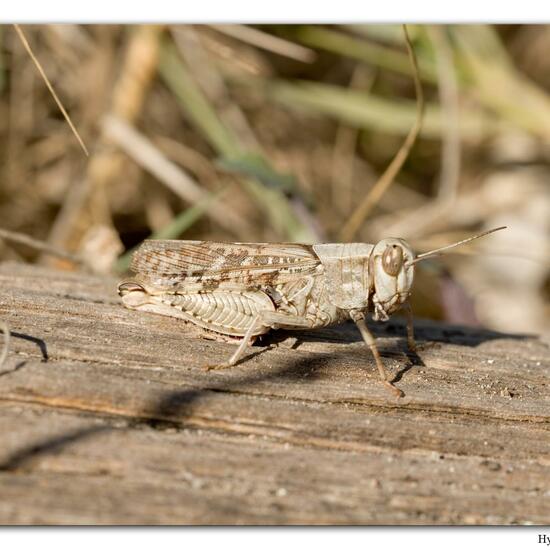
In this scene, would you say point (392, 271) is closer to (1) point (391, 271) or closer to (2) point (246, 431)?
(1) point (391, 271)

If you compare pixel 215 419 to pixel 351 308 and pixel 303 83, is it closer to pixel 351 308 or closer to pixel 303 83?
pixel 351 308

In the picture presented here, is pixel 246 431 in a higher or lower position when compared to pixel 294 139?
lower

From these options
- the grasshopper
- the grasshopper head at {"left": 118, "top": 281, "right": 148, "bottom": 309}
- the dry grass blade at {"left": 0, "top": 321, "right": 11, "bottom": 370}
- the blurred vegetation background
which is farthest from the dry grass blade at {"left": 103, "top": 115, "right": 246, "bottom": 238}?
the dry grass blade at {"left": 0, "top": 321, "right": 11, "bottom": 370}

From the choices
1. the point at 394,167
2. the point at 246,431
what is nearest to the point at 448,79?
the point at 394,167

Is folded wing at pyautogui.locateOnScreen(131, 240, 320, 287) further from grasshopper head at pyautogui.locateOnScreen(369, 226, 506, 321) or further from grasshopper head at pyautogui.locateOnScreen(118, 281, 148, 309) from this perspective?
grasshopper head at pyautogui.locateOnScreen(369, 226, 506, 321)

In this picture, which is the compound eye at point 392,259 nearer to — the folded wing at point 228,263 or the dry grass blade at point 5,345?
the folded wing at point 228,263

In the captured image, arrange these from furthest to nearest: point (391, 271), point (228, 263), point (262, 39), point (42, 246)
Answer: point (262, 39) < point (42, 246) < point (228, 263) < point (391, 271)

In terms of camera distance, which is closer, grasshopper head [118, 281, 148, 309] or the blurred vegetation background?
grasshopper head [118, 281, 148, 309]

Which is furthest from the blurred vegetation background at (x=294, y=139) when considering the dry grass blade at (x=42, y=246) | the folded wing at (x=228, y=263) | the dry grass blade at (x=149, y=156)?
the folded wing at (x=228, y=263)
